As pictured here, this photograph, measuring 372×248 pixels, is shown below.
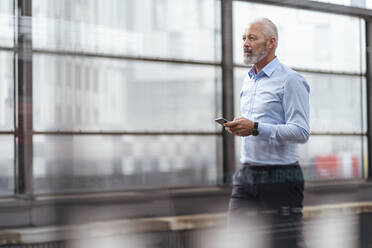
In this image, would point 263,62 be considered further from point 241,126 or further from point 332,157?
point 332,157

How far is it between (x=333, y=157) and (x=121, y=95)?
848 mm

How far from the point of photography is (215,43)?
2.26 metres

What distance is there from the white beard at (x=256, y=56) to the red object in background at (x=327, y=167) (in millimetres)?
515

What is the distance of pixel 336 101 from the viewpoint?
235 cm

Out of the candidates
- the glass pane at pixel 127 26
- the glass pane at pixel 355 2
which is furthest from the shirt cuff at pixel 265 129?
the glass pane at pixel 355 2

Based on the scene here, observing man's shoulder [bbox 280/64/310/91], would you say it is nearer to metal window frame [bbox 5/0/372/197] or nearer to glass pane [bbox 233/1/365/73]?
glass pane [bbox 233/1/365/73]

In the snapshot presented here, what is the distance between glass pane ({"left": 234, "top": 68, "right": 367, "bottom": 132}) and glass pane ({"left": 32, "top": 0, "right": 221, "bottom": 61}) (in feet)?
0.79

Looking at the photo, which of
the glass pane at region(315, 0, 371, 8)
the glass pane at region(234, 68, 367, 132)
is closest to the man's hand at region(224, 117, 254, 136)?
the glass pane at region(234, 68, 367, 132)

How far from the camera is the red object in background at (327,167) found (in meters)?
2.27

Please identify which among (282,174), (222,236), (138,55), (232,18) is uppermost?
(232,18)

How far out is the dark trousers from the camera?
1.99 metres

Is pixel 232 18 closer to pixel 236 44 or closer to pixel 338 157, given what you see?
pixel 236 44

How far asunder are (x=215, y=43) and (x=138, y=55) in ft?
1.38

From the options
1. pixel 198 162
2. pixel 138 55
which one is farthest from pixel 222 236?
pixel 138 55
